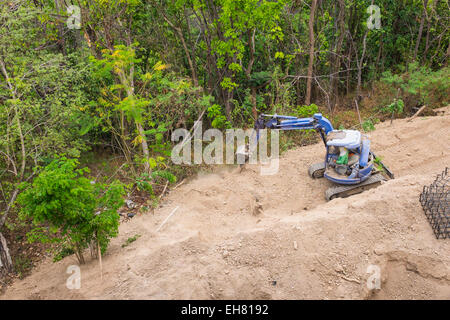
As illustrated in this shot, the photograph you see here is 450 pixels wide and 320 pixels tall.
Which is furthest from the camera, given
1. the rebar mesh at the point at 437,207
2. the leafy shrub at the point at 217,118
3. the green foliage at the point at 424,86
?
the green foliage at the point at 424,86

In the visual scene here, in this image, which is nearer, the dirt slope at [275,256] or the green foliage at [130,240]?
the dirt slope at [275,256]

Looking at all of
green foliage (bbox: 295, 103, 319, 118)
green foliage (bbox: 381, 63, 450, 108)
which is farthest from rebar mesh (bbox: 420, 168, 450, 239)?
green foliage (bbox: 381, 63, 450, 108)

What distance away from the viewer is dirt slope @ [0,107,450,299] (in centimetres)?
509

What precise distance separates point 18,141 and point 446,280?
8.46 meters

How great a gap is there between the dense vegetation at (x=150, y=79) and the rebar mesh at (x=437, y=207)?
4.76 metres

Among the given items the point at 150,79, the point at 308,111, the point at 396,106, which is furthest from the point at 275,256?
the point at 396,106

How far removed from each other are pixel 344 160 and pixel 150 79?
5.02m

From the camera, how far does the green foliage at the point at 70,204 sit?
4910mm

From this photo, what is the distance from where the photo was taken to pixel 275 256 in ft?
18.0

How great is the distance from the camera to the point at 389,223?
5.77 meters

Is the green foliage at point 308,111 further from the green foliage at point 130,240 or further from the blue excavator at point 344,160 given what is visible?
the green foliage at point 130,240

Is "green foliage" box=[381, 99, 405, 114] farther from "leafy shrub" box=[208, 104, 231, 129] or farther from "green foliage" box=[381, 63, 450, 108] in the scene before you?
"leafy shrub" box=[208, 104, 231, 129]

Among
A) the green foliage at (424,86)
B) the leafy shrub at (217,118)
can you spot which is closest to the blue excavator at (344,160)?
the leafy shrub at (217,118)

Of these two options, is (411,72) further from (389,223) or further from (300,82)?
(389,223)
